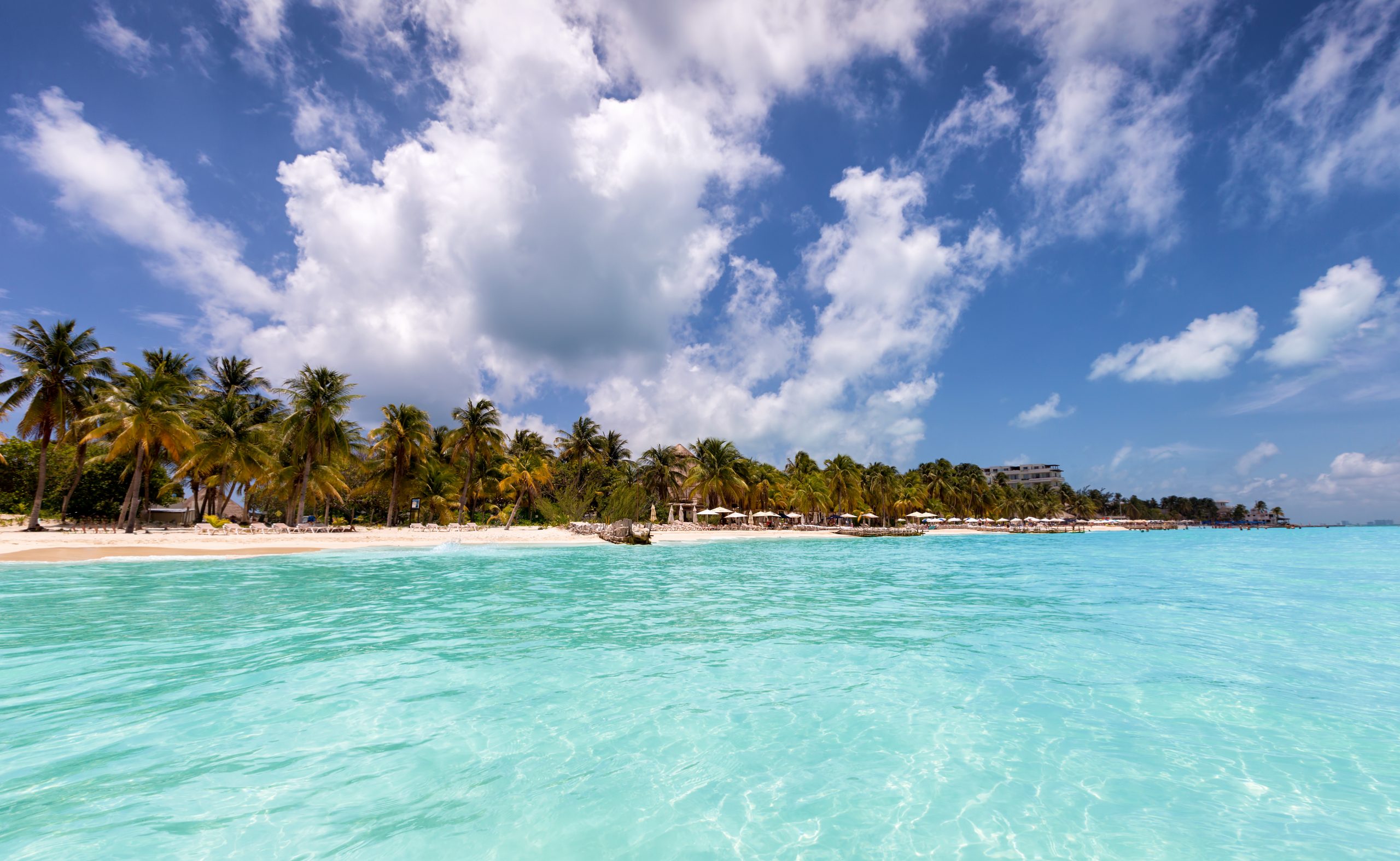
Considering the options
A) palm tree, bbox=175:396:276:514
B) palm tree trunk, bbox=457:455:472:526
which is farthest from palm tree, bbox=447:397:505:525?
palm tree, bbox=175:396:276:514

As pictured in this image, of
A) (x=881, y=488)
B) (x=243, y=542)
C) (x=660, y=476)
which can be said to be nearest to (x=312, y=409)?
(x=243, y=542)

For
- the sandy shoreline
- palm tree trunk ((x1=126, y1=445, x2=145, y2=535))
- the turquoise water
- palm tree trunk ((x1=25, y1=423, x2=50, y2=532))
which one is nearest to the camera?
the turquoise water

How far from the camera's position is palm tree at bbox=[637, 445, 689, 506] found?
6606cm

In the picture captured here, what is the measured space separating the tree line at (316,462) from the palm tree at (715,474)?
137 mm

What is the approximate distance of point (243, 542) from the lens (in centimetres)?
2816

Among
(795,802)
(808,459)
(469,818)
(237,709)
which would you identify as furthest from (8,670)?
(808,459)

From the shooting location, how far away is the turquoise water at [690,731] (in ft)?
13.4

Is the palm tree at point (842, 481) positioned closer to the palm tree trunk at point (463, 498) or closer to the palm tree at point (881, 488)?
the palm tree at point (881, 488)

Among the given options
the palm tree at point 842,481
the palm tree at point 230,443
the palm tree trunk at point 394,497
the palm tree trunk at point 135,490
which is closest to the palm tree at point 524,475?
the palm tree trunk at point 394,497

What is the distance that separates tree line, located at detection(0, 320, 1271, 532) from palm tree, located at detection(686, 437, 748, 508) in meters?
0.14

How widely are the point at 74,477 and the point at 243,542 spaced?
90.7ft

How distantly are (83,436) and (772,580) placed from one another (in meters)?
44.5

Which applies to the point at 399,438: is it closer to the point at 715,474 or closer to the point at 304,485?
the point at 304,485

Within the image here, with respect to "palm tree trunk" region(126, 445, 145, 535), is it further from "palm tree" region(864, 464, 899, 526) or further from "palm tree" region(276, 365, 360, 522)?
"palm tree" region(864, 464, 899, 526)
